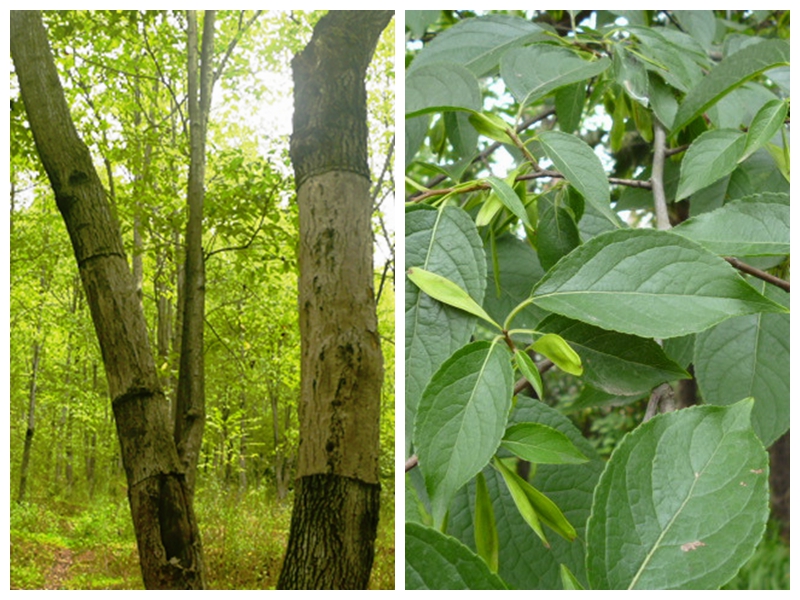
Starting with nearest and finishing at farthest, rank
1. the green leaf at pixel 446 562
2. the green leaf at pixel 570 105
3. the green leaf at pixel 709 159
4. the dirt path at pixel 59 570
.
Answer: the green leaf at pixel 446 562
the green leaf at pixel 709 159
the green leaf at pixel 570 105
the dirt path at pixel 59 570

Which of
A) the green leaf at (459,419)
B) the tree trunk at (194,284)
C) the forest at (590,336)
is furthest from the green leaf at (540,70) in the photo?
the tree trunk at (194,284)

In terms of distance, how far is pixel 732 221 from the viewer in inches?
19.3

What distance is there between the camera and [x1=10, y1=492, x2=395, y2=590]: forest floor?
0.77 metres

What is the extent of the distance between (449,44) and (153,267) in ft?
1.41

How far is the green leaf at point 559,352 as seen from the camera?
453mm

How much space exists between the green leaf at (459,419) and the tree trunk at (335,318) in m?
0.34

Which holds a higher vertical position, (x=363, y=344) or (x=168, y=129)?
(x=168, y=129)

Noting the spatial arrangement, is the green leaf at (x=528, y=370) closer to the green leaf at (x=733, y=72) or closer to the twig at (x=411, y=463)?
the twig at (x=411, y=463)

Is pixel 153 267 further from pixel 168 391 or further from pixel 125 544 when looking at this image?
pixel 125 544

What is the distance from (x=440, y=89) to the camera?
545 mm
